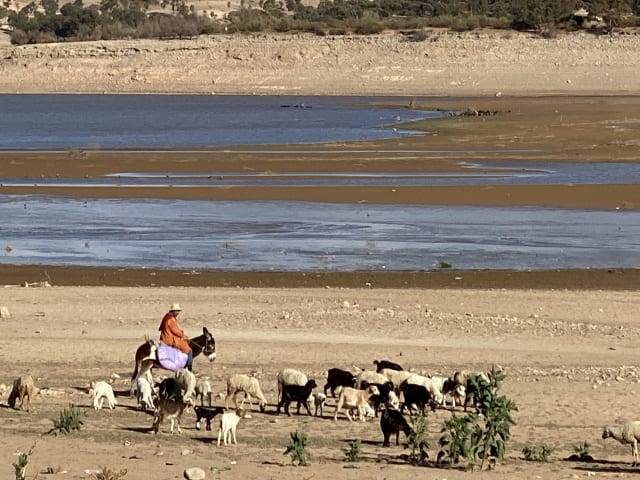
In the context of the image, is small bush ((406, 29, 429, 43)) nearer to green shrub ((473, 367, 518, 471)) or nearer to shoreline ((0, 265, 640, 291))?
shoreline ((0, 265, 640, 291))

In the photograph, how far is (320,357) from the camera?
14617 mm

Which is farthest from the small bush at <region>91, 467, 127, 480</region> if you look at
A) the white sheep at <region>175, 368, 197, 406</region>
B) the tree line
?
the tree line

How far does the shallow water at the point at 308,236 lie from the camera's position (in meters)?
21.4

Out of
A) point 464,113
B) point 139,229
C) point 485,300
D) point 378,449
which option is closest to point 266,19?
point 464,113

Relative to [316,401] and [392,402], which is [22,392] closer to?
[316,401]

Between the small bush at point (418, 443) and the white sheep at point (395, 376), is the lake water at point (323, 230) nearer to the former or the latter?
the white sheep at point (395, 376)

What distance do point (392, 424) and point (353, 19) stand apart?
286 ft

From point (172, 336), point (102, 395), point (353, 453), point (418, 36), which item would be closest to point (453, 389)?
point (353, 453)

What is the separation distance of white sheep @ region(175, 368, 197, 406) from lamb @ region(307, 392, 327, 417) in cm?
101

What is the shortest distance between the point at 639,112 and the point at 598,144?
39.0ft

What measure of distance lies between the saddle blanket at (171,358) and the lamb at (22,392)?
116cm

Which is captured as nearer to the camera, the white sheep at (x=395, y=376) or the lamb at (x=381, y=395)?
the lamb at (x=381, y=395)

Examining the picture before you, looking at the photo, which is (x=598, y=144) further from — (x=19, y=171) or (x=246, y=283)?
(x=246, y=283)

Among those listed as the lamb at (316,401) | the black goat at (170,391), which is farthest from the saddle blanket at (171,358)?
the lamb at (316,401)
